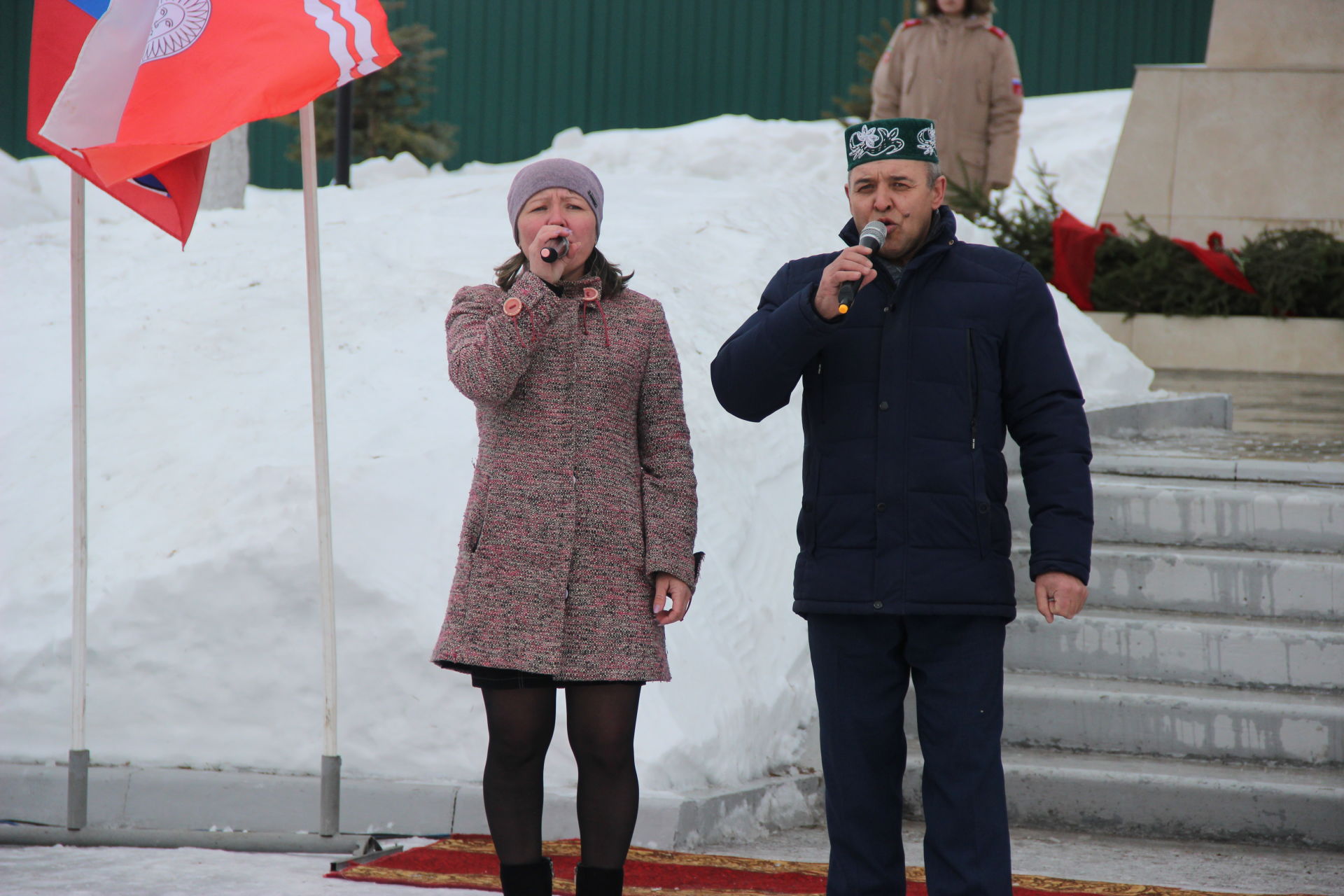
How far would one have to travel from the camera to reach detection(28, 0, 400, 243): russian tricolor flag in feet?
11.7

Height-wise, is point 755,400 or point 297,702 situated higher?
point 755,400

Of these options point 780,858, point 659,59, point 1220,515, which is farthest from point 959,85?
point 659,59

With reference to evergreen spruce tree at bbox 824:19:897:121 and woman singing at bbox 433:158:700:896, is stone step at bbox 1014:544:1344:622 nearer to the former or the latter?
woman singing at bbox 433:158:700:896

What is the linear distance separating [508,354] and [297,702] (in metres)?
1.97

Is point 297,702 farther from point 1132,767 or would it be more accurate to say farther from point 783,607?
point 1132,767

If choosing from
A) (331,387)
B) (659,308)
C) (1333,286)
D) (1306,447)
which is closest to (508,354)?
(659,308)

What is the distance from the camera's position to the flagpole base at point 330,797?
12.9 ft

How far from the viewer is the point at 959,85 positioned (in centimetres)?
916

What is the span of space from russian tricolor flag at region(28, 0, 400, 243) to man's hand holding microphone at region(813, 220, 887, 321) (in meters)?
1.43

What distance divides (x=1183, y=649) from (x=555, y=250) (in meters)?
2.85

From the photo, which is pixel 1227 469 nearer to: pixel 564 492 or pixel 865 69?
pixel 564 492

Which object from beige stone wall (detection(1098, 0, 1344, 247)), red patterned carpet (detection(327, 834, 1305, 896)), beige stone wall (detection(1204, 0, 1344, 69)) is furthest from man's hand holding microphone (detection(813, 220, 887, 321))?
beige stone wall (detection(1204, 0, 1344, 69))

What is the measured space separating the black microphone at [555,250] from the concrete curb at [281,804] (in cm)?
176

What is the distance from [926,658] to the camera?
303 cm
